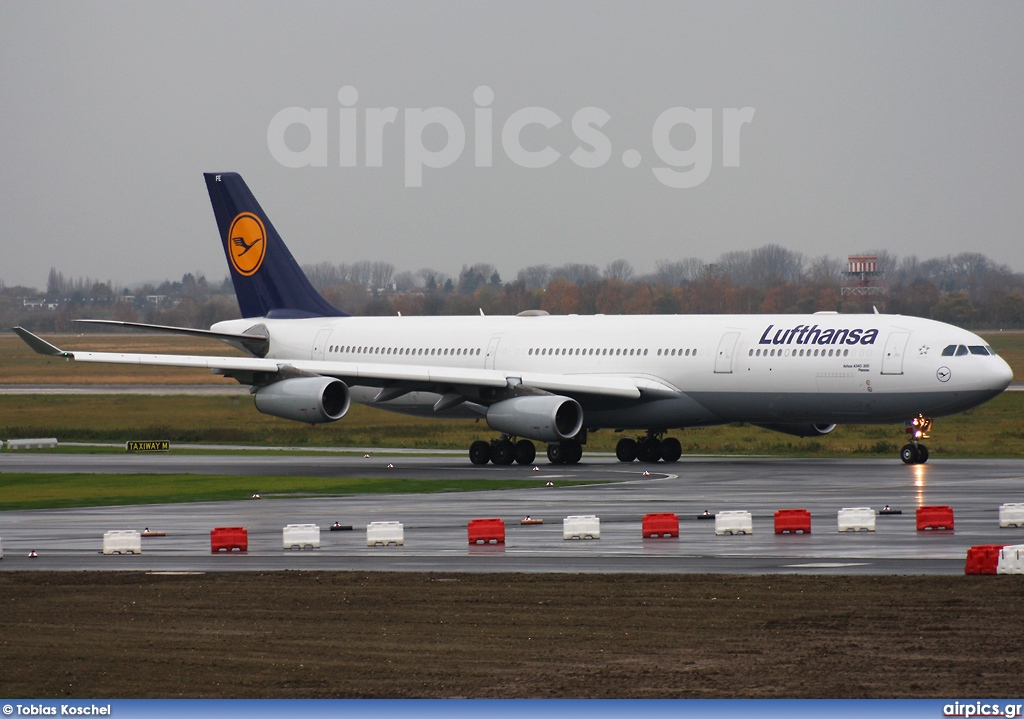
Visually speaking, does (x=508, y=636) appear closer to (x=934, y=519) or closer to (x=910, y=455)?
(x=934, y=519)

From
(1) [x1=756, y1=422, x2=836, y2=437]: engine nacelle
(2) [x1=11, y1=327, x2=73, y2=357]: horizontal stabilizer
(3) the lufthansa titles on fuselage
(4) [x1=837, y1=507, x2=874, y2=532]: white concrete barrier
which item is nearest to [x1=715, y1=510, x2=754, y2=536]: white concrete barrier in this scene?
(4) [x1=837, y1=507, x2=874, y2=532]: white concrete barrier

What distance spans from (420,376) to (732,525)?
67.8 feet

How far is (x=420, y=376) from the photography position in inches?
1863

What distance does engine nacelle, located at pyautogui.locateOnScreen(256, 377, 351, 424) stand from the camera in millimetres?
47094

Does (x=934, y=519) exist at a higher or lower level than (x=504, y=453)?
lower

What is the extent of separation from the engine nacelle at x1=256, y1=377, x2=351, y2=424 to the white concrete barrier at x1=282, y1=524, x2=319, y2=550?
2004cm

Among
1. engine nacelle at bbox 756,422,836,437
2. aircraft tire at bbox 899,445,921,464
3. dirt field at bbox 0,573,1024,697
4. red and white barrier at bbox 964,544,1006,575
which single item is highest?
engine nacelle at bbox 756,422,836,437

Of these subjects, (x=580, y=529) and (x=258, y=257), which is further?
(x=258, y=257)

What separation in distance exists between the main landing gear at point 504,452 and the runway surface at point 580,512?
0.56 meters

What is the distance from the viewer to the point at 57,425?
71.3 m

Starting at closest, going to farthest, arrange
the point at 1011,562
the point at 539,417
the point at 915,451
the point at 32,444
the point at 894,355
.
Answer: the point at 1011,562
the point at 894,355
the point at 539,417
the point at 915,451
the point at 32,444

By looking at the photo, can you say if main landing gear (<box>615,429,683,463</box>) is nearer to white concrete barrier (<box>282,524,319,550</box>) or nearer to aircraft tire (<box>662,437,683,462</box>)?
aircraft tire (<box>662,437,683,462</box>)

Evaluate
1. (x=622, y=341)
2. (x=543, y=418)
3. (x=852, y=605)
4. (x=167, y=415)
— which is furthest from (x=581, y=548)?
(x=167, y=415)

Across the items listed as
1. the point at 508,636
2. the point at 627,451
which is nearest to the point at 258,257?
the point at 627,451
